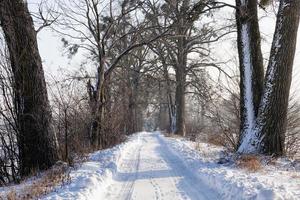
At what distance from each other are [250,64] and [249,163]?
12.9 feet

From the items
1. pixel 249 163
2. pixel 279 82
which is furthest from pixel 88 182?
pixel 279 82

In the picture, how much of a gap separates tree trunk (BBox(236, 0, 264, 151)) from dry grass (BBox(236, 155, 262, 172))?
2.07 m

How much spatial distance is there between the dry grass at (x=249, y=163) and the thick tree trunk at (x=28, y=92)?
496cm

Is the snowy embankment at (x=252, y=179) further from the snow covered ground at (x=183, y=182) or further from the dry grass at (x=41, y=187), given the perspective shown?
the dry grass at (x=41, y=187)

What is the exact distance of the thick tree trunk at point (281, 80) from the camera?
11141 mm

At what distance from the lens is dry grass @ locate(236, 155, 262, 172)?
8970 millimetres

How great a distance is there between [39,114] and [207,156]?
4926 mm

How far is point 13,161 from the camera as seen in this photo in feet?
36.8

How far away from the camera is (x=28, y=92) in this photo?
10.7 m

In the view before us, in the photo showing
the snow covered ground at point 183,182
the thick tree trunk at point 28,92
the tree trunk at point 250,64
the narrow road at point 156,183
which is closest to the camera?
the snow covered ground at point 183,182

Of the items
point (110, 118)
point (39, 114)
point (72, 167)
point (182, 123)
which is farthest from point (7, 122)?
point (182, 123)

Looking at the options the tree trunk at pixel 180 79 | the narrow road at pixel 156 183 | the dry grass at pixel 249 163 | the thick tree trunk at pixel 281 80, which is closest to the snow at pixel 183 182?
the narrow road at pixel 156 183

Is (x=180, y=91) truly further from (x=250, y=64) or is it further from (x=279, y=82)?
(x=279, y=82)

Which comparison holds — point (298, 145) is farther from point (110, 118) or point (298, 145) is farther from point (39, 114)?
point (110, 118)
